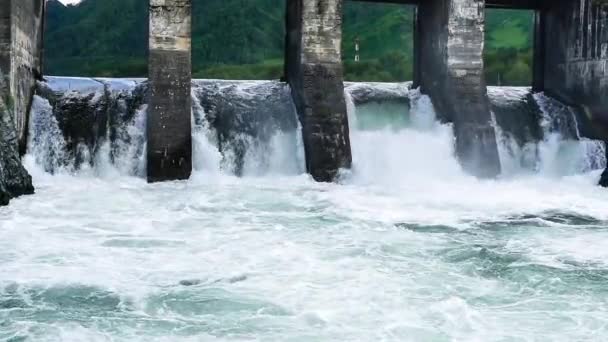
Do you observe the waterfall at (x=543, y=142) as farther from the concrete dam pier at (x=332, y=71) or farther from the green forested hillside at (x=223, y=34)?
the green forested hillside at (x=223, y=34)

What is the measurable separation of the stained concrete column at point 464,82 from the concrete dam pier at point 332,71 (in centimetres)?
2

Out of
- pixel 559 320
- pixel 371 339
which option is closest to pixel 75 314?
pixel 371 339

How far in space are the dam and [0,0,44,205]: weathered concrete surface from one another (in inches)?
1.8

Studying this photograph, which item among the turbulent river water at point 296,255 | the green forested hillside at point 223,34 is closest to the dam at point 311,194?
the turbulent river water at point 296,255

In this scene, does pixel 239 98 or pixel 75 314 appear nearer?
pixel 75 314

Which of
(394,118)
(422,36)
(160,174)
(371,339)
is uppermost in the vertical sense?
(422,36)

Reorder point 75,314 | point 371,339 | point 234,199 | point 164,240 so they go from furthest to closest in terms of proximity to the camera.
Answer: point 234,199, point 164,240, point 75,314, point 371,339

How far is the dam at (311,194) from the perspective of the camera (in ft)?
19.8

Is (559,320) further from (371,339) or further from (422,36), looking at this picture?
(422,36)

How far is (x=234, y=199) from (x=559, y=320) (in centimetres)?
603

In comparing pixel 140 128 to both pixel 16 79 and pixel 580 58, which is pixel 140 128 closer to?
pixel 16 79

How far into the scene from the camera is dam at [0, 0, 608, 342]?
6043mm

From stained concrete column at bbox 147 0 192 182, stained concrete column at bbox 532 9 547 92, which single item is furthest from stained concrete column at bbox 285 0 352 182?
stained concrete column at bbox 532 9 547 92

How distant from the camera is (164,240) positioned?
8.40 m
